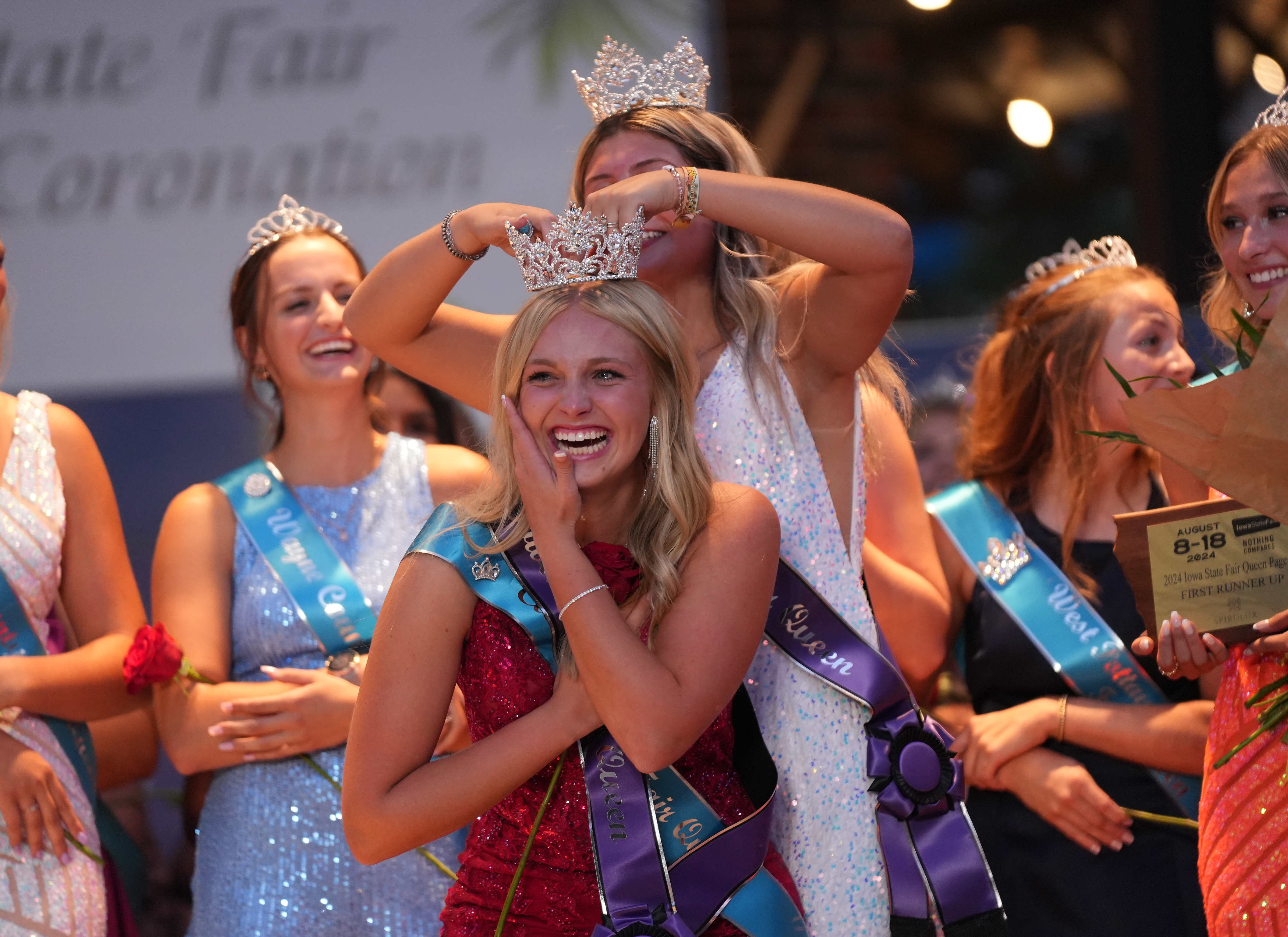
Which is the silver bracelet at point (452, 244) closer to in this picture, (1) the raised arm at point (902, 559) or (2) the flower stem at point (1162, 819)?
(1) the raised arm at point (902, 559)

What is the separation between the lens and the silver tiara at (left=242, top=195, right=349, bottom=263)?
2.66 m

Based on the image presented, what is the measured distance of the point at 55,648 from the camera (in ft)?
7.56

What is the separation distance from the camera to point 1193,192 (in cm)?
408

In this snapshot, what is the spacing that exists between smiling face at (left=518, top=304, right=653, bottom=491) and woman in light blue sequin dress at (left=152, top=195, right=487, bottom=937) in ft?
2.61

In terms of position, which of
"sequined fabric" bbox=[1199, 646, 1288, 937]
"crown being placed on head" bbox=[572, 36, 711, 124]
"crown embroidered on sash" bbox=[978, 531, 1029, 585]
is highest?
"crown being placed on head" bbox=[572, 36, 711, 124]

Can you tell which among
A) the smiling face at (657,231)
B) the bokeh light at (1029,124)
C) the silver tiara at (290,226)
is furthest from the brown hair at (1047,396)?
the bokeh light at (1029,124)

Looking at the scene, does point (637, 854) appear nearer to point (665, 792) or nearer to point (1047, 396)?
point (665, 792)

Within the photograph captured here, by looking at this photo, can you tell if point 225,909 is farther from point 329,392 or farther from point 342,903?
point 329,392

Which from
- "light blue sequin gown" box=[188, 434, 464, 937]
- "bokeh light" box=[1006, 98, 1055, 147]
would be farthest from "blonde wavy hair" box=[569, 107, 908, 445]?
"bokeh light" box=[1006, 98, 1055, 147]

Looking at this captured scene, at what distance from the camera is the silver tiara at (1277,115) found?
2.13 meters

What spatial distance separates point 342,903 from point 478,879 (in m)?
0.65

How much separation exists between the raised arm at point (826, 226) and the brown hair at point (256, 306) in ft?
2.90

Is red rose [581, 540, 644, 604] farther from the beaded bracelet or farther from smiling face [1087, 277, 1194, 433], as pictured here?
smiling face [1087, 277, 1194, 433]

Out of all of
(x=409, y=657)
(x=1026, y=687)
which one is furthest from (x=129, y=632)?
(x=1026, y=687)
